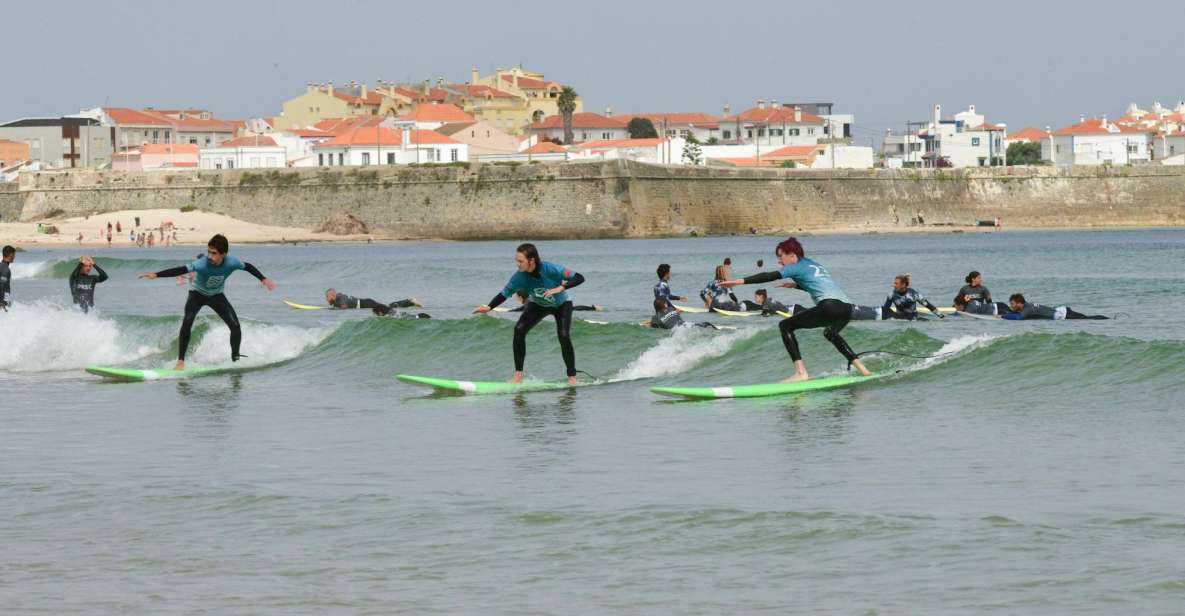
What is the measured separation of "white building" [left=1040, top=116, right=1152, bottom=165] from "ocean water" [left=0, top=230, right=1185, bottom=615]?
12237 centimetres

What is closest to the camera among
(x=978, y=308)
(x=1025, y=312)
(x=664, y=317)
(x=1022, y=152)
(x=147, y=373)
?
(x=147, y=373)

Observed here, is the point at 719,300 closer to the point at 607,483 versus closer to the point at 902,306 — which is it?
the point at 902,306

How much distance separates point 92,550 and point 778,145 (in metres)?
128

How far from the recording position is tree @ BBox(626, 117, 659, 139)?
137m

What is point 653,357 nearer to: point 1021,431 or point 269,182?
point 1021,431

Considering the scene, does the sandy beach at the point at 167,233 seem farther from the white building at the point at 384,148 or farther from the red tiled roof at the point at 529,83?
the red tiled roof at the point at 529,83

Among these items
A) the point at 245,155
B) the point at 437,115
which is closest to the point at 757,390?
the point at 245,155

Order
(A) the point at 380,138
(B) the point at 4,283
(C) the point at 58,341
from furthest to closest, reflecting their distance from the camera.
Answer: (A) the point at 380,138
(B) the point at 4,283
(C) the point at 58,341

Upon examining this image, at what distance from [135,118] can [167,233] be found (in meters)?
54.2

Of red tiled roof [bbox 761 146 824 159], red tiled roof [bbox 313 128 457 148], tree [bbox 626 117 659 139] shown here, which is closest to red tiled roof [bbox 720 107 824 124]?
tree [bbox 626 117 659 139]

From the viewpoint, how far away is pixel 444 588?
288 inches

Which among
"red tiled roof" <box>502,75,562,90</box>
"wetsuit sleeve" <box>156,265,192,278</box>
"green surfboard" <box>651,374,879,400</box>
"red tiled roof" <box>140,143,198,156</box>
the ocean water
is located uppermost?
"red tiled roof" <box>502,75,562,90</box>

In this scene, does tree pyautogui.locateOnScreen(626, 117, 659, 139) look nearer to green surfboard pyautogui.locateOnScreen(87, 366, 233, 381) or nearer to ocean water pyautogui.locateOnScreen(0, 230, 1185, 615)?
ocean water pyautogui.locateOnScreen(0, 230, 1185, 615)

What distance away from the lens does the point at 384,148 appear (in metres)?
101
